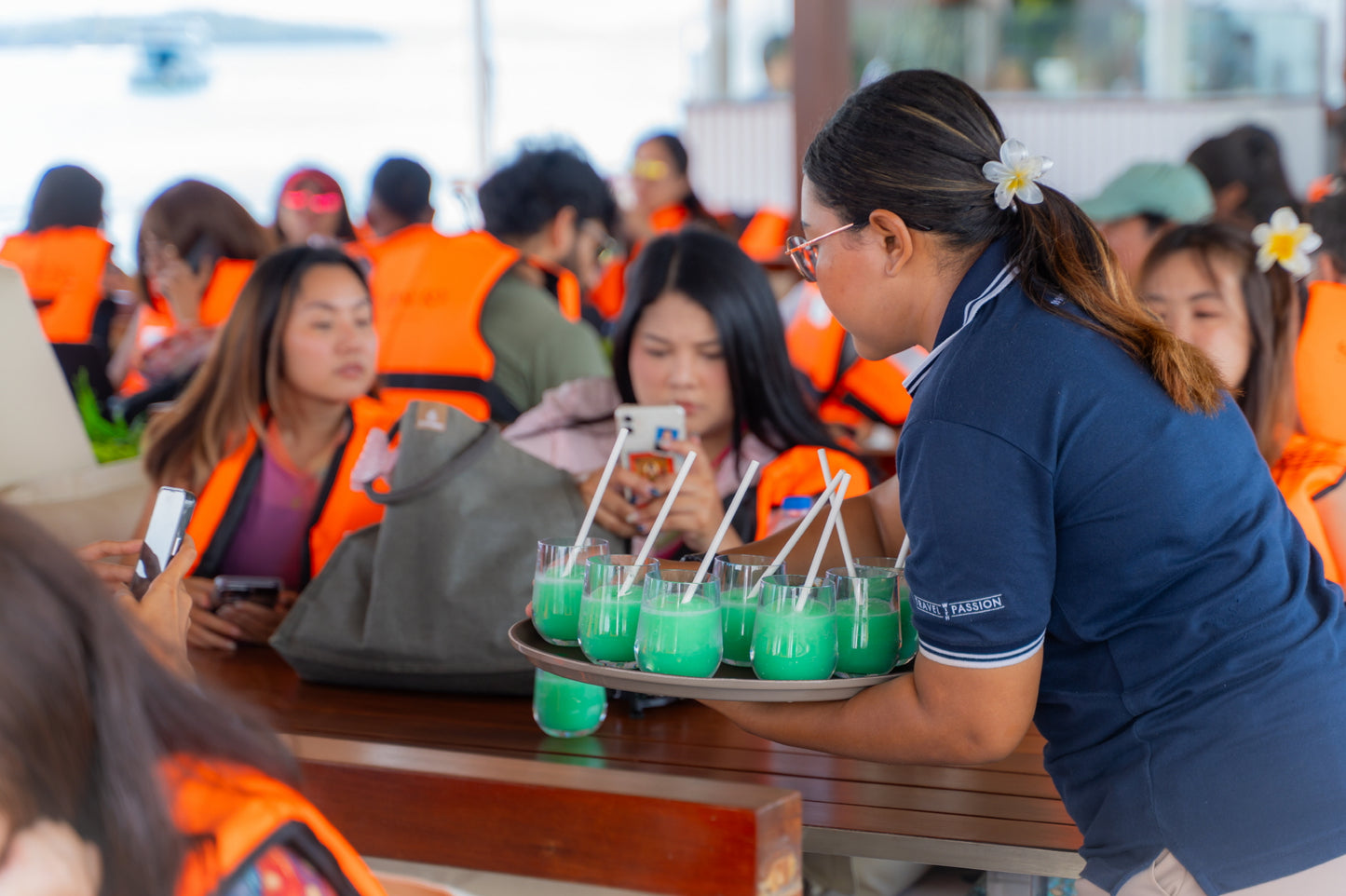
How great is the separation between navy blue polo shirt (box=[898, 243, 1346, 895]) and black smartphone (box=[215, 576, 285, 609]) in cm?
138

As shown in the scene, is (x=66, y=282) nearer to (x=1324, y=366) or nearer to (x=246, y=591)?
(x=246, y=591)

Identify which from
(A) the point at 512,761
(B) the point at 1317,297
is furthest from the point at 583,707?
(B) the point at 1317,297

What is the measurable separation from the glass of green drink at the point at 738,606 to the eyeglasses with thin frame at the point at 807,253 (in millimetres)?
345

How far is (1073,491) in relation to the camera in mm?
1254

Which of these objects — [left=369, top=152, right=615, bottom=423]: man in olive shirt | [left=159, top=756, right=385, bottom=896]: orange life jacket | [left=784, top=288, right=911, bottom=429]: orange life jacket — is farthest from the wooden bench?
[left=784, top=288, right=911, bottom=429]: orange life jacket

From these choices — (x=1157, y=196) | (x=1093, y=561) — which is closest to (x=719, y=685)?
(x=1093, y=561)

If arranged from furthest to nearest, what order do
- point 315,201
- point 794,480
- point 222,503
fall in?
point 315,201, point 222,503, point 794,480

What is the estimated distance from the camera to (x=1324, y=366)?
2436mm

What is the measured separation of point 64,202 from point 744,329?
13.4ft

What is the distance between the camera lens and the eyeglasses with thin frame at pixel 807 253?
1452mm

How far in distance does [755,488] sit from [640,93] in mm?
10232

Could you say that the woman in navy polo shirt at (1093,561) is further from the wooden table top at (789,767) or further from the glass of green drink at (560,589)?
the glass of green drink at (560,589)

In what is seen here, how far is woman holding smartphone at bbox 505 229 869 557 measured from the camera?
7.84ft

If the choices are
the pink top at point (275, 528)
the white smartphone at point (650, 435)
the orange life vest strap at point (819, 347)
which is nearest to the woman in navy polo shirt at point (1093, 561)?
the white smartphone at point (650, 435)
